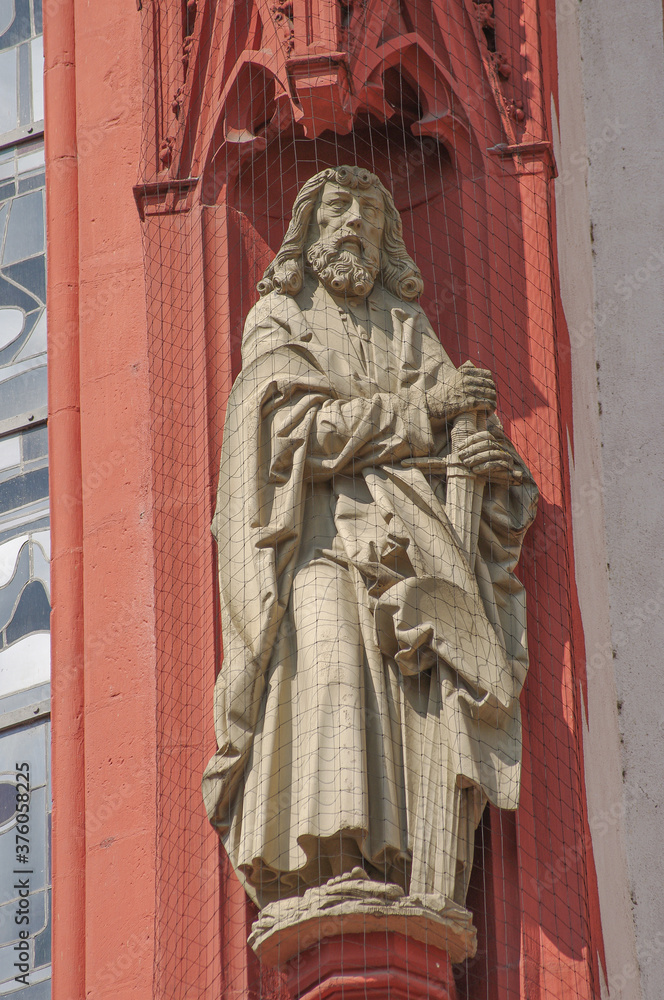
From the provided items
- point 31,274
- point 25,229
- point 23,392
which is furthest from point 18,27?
point 23,392

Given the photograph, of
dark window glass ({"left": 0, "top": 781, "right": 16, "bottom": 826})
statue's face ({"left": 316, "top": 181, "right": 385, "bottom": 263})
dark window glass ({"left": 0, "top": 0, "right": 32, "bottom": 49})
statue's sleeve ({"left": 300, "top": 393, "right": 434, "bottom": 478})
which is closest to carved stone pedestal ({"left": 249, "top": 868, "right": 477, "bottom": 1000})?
statue's sleeve ({"left": 300, "top": 393, "right": 434, "bottom": 478})

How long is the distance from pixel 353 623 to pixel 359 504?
1.25 feet

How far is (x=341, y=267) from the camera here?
691 cm

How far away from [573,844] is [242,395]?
61.8 inches

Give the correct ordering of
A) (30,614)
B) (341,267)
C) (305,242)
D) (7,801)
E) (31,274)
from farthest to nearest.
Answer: (31,274) < (30,614) < (7,801) < (305,242) < (341,267)

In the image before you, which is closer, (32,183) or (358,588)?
(358,588)

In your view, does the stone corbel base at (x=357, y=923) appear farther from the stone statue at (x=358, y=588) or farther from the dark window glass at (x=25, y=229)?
the dark window glass at (x=25, y=229)

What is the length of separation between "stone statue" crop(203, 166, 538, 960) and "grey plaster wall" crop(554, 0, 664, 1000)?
903 mm

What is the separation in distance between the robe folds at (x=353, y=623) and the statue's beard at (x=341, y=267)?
11 cm

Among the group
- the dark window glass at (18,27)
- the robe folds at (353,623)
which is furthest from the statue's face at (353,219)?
the dark window glass at (18,27)

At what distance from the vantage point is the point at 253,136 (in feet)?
24.3

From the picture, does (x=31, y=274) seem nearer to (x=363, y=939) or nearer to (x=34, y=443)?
(x=34, y=443)

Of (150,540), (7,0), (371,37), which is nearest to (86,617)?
(150,540)

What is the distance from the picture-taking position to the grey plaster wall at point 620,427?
24.0ft
